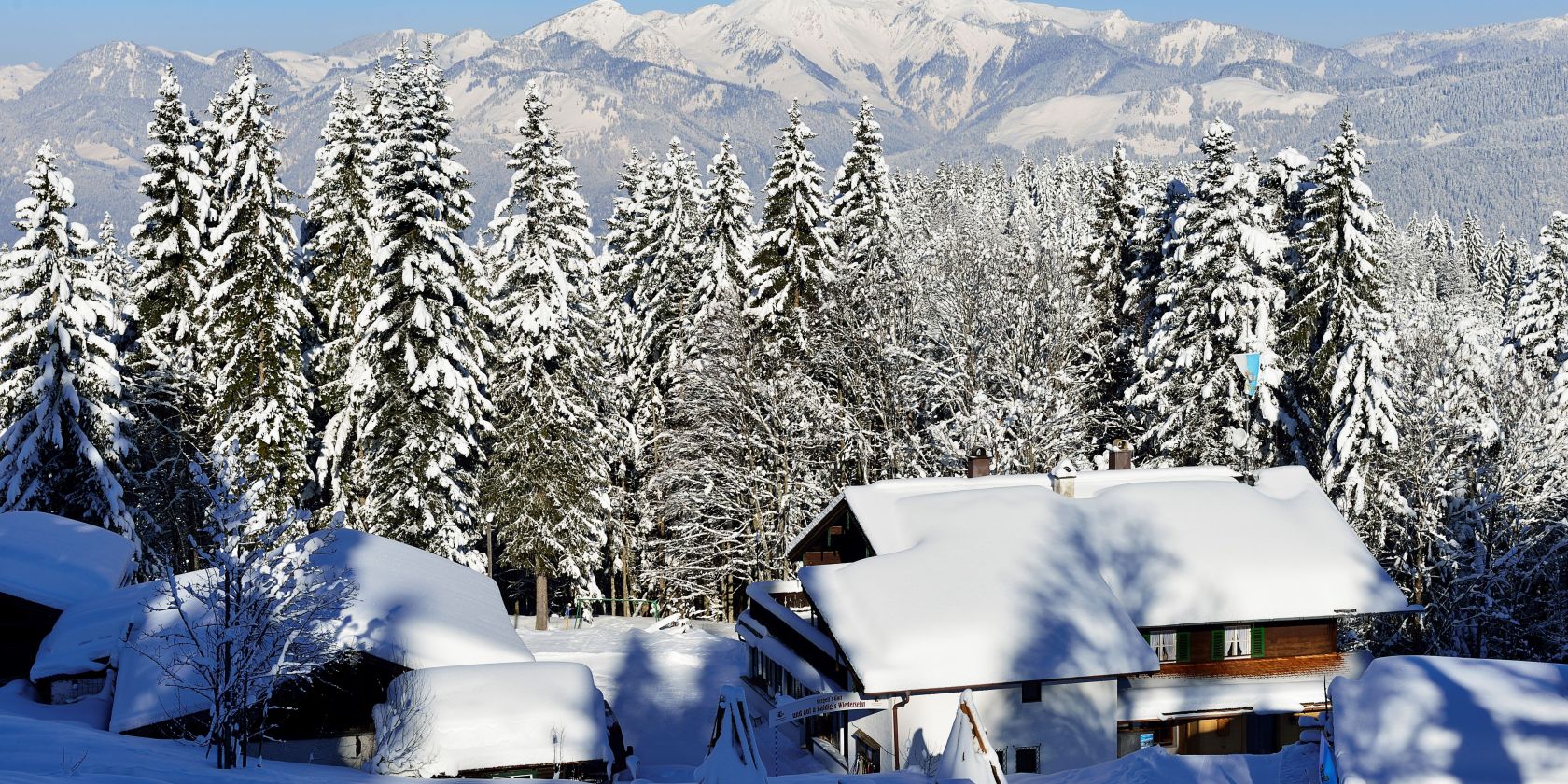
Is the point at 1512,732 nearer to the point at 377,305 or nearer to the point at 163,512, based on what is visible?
the point at 377,305

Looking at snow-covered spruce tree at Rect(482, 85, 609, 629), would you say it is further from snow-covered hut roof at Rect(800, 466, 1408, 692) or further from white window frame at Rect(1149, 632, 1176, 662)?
white window frame at Rect(1149, 632, 1176, 662)

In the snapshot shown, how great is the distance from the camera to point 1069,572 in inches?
1037

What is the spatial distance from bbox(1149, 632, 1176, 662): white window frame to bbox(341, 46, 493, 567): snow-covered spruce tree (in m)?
19.7

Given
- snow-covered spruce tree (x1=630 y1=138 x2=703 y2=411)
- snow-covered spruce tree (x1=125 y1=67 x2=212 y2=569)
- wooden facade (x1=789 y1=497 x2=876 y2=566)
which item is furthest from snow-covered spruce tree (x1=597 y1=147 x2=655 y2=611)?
wooden facade (x1=789 y1=497 x2=876 y2=566)

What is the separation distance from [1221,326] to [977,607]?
17134 mm

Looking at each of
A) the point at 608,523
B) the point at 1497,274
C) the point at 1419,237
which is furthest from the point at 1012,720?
the point at 1419,237

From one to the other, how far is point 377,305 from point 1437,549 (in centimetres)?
3242

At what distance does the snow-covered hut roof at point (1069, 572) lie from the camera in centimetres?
2431

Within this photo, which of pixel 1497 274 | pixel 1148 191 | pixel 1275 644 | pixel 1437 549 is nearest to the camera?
pixel 1275 644

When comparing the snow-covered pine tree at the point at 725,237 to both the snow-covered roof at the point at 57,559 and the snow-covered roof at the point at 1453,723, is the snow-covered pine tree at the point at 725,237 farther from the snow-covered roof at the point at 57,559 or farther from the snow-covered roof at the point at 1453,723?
the snow-covered roof at the point at 1453,723

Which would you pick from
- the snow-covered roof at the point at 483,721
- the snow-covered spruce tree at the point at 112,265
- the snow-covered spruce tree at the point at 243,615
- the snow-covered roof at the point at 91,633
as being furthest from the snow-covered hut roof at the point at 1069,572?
the snow-covered spruce tree at the point at 112,265

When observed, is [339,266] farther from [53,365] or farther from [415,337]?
[53,365]

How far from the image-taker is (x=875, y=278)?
4147 centimetres

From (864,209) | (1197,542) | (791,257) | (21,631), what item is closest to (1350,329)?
(1197,542)
